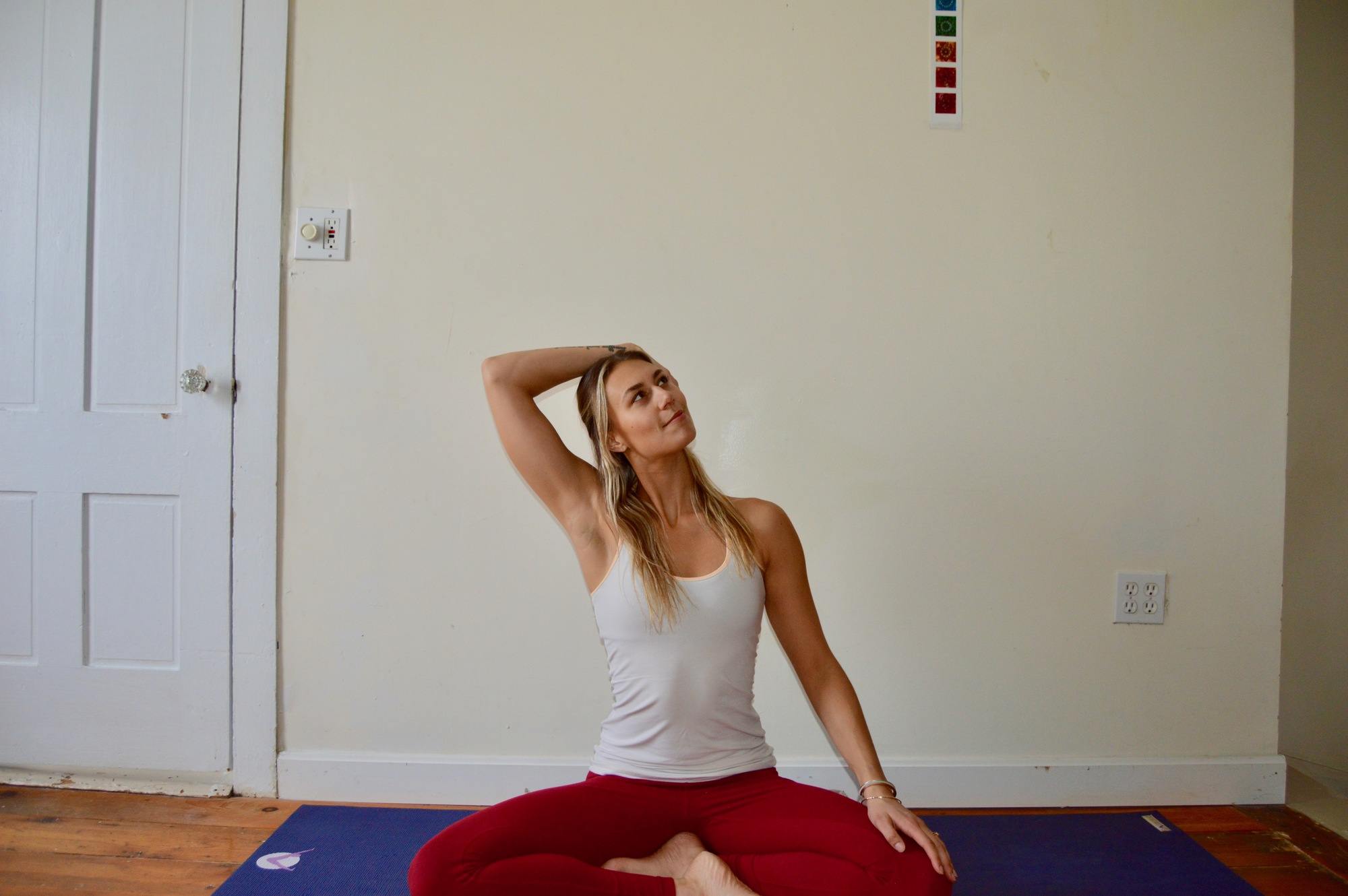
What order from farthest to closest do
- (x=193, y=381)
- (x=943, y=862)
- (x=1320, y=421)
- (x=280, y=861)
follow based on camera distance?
(x=1320, y=421) → (x=193, y=381) → (x=280, y=861) → (x=943, y=862)

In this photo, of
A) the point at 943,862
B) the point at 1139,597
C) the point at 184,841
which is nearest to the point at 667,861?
the point at 943,862

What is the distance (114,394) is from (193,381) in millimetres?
220

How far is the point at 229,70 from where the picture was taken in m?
1.86

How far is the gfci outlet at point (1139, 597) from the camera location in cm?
191

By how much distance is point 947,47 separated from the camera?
188 centimetres

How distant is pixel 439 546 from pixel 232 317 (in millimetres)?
723

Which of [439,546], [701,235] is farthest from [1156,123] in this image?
[439,546]

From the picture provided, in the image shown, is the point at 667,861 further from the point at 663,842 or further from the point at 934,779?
the point at 934,779

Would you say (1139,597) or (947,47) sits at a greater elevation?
(947,47)

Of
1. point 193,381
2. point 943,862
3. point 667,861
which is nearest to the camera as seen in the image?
point 943,862

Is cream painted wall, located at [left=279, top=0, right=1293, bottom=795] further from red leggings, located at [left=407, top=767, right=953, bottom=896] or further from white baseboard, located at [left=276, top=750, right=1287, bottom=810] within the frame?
red leggings, located at [left=407, top=767, right=953, bottom=896]

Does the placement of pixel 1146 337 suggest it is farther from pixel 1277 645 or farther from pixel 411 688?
pixel 411 688

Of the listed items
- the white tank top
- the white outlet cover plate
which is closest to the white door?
the white outlet cover plate

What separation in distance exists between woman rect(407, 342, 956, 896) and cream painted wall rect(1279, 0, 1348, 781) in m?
1.58
